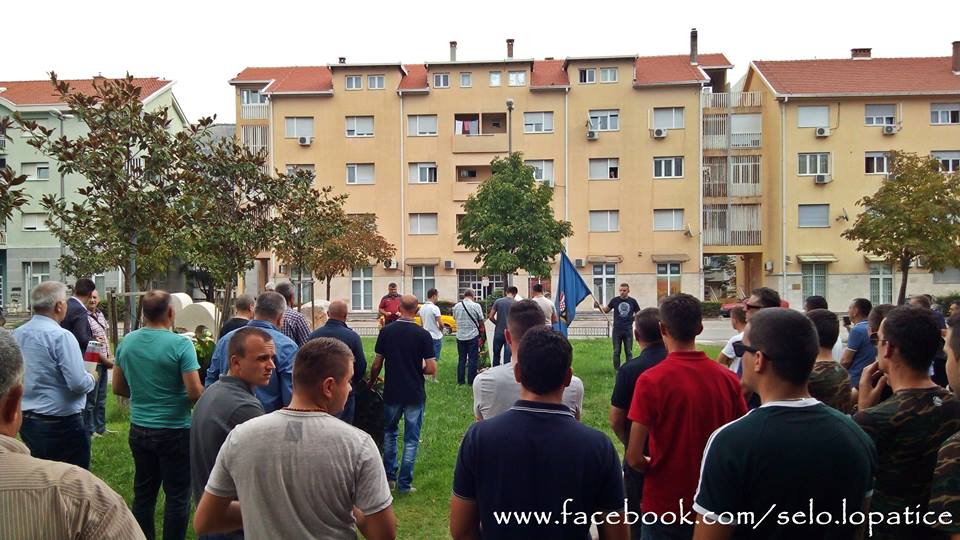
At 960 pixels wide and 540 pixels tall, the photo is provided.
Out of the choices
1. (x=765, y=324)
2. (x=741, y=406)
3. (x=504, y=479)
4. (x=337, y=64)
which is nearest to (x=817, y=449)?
(x=765, y=324)

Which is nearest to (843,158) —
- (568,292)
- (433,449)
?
(568,292)

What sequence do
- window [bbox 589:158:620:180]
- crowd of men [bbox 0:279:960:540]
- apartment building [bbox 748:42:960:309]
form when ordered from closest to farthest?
crowd of men [bbox 0:279:960:540]
apartment building [bbox 748:42:960:309]
window [bbox 589:158:620:180]

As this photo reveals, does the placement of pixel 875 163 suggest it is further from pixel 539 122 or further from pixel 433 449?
pixel 433 449

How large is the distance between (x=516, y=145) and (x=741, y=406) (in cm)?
4118

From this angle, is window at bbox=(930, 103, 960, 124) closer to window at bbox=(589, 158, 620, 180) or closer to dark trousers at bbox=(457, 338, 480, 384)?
window at bbox=(589, 158, 620, 180)

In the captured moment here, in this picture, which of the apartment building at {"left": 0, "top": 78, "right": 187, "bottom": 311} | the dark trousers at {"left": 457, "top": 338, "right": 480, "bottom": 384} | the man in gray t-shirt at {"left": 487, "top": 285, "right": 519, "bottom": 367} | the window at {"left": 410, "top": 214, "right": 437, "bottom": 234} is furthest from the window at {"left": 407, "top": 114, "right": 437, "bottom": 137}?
the dark trousers at {"left": 457, "top": 338, "right": 480, "bottom": 384}

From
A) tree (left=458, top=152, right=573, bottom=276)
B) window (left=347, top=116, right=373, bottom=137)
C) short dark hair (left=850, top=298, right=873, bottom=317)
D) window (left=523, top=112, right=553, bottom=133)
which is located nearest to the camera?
short dark hair (left=850, top=298, right=873, bottom=317)

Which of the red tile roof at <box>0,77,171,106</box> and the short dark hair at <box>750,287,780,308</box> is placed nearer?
the short dark hair at <box>750,287,780,308</box>

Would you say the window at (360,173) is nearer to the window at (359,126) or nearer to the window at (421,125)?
the window at (359,126)

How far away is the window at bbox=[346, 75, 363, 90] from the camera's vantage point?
148ft

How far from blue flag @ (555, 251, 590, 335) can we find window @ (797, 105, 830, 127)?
114 ft

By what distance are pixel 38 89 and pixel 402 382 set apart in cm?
4931

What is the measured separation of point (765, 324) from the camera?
3.00m

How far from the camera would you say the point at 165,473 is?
5.33 meters
